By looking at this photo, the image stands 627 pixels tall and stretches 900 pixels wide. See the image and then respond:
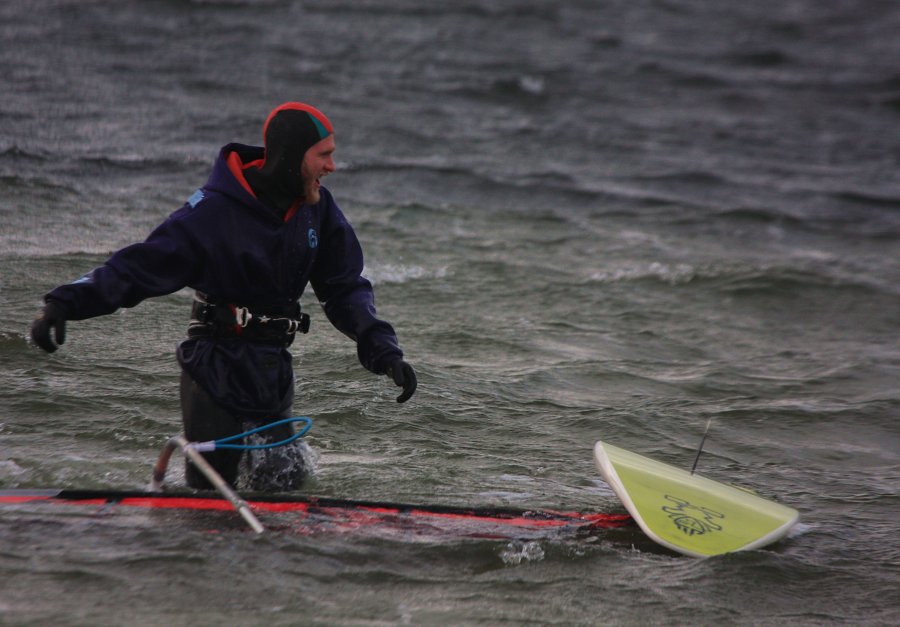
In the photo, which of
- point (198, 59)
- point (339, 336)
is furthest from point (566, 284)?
point (198, 59)

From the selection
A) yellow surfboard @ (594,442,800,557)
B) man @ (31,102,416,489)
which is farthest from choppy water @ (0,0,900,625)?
man @ (31,102,416,489)

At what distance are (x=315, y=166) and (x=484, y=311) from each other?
15.6 ft

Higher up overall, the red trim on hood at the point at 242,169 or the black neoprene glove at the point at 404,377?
the red trim on hood at the point at 242,169

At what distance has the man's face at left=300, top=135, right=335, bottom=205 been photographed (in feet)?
13.4

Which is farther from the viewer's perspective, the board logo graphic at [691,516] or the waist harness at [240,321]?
A: the board logo graphic at [691,516]

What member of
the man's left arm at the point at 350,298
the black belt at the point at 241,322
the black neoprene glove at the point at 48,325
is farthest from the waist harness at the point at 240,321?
the black neoprene glove at the point at 48,325

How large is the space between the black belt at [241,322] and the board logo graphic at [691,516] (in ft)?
6.21

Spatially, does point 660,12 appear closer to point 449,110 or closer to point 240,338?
point 449,110

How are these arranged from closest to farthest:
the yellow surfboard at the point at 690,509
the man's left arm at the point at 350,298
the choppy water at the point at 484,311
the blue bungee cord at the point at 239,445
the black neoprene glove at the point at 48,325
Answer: the black neoprene glove at the point at 48,325 < the blue bungee cord at the point at 239,445 < the choppy water at the point at 484,311 < the man's left arm at the point at 350,298 < the yellow surfboard at the point at 690,509

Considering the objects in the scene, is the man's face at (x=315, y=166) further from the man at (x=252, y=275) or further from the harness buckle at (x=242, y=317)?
the harness buckle at (x=242, y=317)

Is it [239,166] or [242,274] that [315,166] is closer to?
[239,166]

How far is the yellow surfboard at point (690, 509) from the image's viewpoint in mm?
4621

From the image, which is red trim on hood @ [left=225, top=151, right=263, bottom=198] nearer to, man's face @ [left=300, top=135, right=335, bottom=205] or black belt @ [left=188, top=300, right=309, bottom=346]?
man's face @ [left=300, top=135, right=335, bottom=205]

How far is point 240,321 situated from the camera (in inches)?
162
